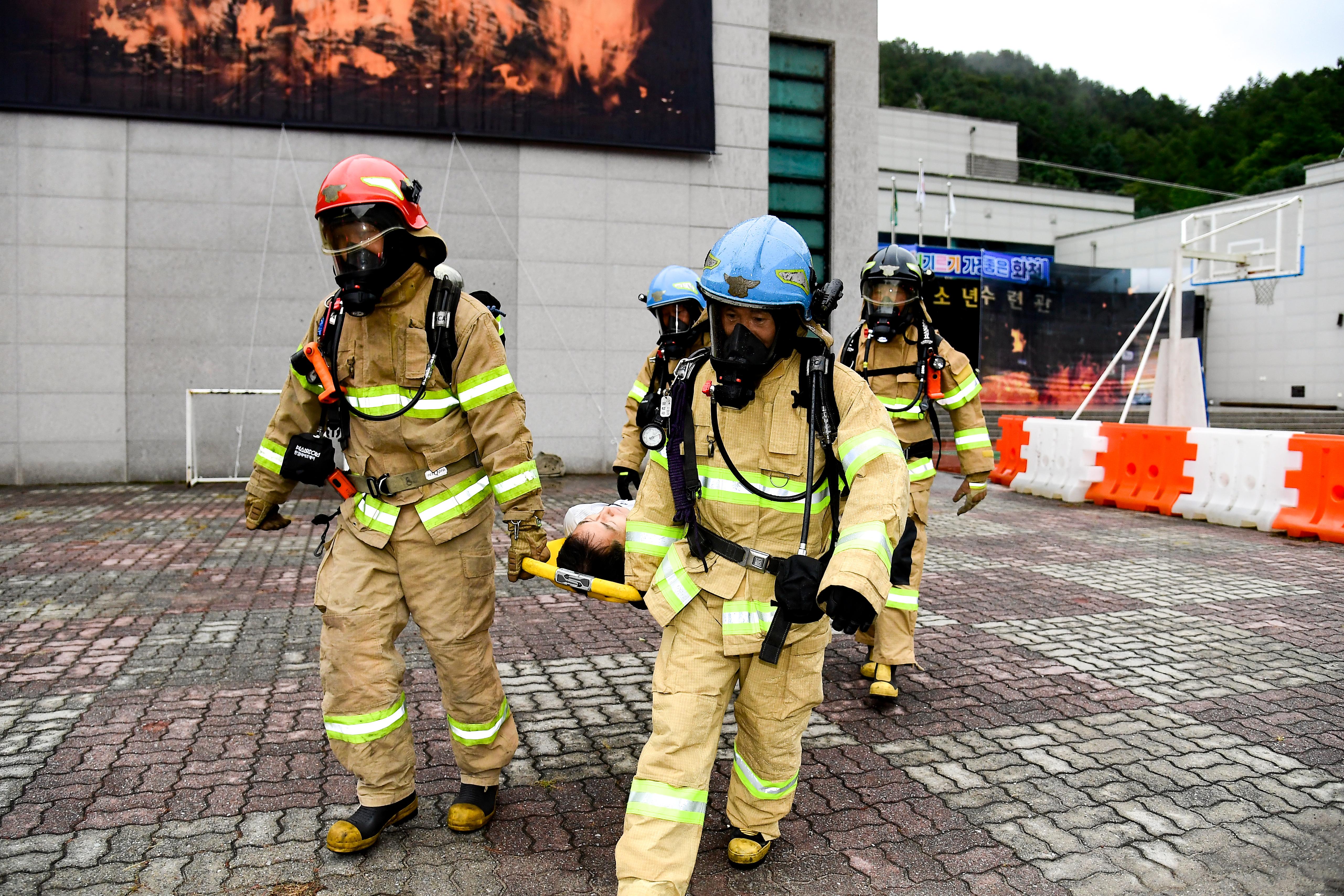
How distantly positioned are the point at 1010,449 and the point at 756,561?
41.5 feet

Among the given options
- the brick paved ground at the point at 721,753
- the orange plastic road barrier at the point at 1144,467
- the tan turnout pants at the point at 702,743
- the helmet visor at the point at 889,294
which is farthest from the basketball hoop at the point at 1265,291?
the tan turnout pants at the point at 702,743

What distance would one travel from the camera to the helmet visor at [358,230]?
3393 millimetres

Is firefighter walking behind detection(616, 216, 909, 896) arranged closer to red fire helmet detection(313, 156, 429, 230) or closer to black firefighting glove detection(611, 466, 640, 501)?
red fire helmet detection(313, 156, 429, 230)

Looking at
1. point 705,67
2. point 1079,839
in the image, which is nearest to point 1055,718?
point 1079,839

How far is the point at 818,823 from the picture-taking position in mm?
3633

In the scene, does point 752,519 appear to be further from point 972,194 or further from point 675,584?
point 972,194

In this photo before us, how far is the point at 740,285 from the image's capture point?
2998 millimetres

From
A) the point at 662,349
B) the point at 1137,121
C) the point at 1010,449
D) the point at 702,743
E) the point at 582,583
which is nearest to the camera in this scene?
the point at 702,743

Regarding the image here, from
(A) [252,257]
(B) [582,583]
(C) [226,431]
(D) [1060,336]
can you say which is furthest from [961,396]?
(D) [1060,336]

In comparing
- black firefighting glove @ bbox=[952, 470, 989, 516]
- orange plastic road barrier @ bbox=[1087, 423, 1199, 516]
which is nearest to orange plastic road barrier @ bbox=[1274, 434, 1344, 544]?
orange plastic road barrier @ bbox=[1087, 423, 1199, 516]

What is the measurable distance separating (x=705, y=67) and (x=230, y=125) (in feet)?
23.9

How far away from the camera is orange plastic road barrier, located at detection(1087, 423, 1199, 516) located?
11914mm

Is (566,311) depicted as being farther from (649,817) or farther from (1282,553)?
(649,817)

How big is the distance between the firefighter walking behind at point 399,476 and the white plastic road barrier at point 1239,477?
1005 cm
